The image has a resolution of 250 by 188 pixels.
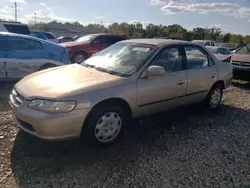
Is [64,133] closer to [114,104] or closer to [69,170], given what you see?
[69,170]

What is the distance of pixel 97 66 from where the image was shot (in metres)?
4.15

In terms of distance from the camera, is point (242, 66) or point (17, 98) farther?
point (242, 66)

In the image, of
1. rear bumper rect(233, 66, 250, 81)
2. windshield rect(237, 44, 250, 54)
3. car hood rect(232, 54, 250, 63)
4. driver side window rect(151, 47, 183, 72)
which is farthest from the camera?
windshield rect(237, 44, 250, 54)

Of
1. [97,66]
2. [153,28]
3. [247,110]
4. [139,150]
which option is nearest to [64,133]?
[139,150]

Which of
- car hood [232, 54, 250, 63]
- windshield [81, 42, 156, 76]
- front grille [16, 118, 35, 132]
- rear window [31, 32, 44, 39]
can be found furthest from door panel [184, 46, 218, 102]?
rear window [31, 32, 44, 39]

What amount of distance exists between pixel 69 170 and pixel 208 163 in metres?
1.84

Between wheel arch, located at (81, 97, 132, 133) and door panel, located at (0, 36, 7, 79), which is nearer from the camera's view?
wheel arch, located at (81, 97, 132, 133)

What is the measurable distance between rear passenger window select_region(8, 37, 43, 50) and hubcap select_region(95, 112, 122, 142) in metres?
4.44

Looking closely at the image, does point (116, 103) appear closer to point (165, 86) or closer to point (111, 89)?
point (111, 89)

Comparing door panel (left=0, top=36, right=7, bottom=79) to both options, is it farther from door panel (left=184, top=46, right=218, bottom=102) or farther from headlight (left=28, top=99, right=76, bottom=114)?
door panel (left=184, top=46, right=218, bottom=102)

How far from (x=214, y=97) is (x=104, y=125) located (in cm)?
300

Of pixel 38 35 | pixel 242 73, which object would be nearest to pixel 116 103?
pixel 242 73

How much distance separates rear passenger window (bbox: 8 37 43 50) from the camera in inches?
261

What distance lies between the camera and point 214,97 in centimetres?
539
